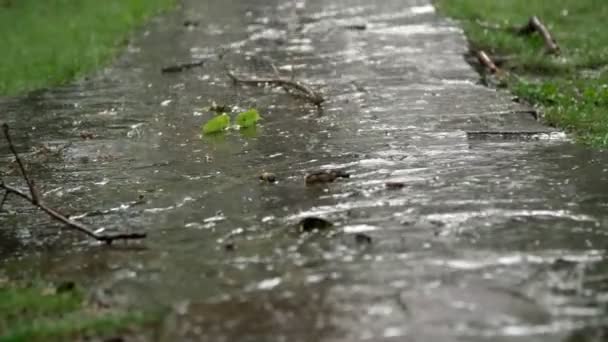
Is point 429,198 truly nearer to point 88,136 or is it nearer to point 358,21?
point 88,136

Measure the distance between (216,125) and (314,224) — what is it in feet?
11.8

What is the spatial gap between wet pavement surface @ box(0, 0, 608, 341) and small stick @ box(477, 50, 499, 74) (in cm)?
36

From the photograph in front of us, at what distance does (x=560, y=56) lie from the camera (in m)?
13.5

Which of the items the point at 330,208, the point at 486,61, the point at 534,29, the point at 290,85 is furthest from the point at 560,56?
the point at 330,208

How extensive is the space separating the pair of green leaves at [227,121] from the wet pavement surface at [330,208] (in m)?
0.16

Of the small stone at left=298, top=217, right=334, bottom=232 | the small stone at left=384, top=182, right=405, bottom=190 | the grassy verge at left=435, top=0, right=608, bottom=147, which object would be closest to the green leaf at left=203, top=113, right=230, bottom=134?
the small stone at left=384, top=182, right=405, bottom=190

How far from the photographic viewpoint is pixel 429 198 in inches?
297

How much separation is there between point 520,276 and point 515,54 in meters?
8.39

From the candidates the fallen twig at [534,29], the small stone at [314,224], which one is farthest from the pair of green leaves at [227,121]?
the fallen twig at [534,29]

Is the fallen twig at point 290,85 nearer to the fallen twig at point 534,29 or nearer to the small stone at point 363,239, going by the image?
the fallen twig at point 534,29

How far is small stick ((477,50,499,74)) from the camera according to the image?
12.9m

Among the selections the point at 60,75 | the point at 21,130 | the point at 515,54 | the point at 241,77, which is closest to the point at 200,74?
the point at 241,77

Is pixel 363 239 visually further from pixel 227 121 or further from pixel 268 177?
pixel 227 121

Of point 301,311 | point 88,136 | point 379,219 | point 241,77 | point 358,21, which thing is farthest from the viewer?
point 358,21
